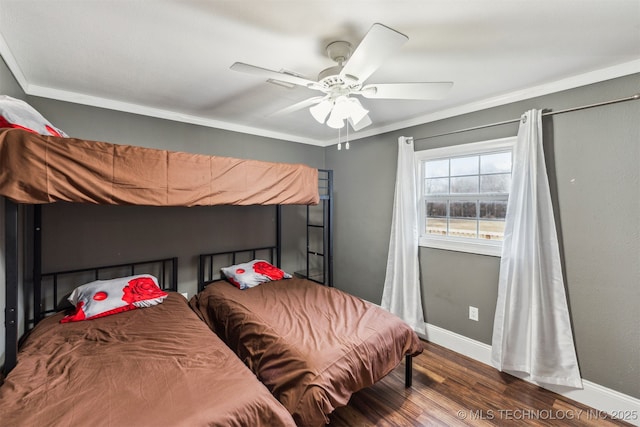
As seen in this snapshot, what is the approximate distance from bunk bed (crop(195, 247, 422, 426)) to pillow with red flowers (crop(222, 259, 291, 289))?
11 mm

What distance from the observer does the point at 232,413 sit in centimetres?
118

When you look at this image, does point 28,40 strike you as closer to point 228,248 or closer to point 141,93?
point 141,93

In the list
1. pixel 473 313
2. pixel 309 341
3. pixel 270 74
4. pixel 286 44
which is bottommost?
pixel 473 313

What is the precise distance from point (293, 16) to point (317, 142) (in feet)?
8.85

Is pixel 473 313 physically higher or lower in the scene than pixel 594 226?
lower

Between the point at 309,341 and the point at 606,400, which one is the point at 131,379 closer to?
the point at 309,341

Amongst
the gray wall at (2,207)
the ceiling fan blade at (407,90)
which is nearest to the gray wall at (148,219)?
the gray wall at (2,207)

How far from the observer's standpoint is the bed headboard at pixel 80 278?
2.22 metres

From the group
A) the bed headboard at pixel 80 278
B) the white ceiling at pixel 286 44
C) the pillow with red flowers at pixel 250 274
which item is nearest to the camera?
the white ceiling at pixel 286 44

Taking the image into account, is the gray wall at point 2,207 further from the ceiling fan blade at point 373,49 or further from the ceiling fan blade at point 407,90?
the ceiling fan blade at point 407,90

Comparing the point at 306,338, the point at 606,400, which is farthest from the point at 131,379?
the point at 606,400

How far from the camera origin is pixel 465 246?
2652 mm

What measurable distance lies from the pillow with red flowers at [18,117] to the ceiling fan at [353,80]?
1.28 m

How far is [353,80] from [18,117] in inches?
74.0
